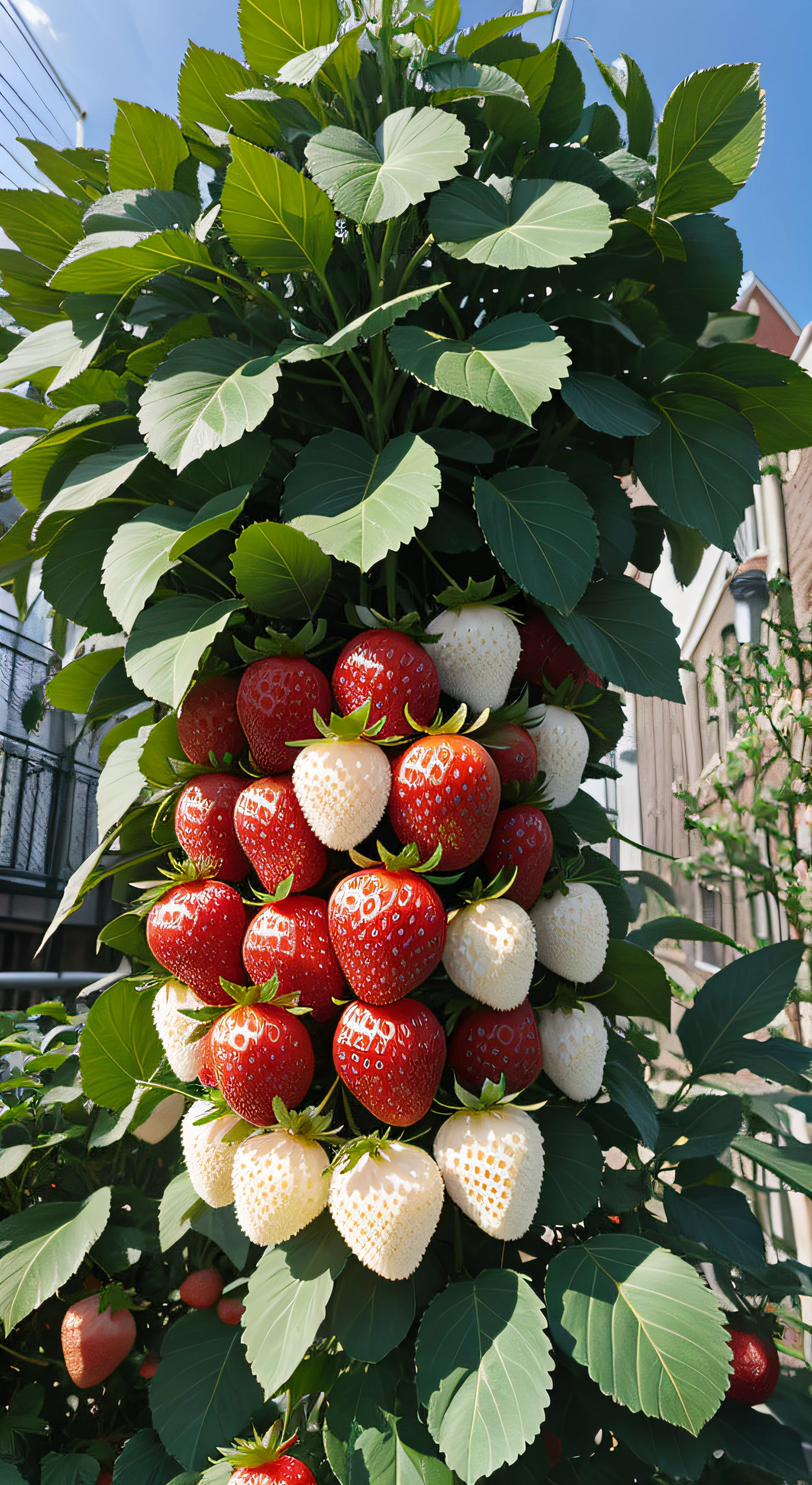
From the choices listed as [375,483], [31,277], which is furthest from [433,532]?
[31,277]

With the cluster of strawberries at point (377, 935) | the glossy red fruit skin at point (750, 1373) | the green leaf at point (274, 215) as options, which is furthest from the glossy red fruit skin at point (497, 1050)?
the green leaf at point (274, 215)

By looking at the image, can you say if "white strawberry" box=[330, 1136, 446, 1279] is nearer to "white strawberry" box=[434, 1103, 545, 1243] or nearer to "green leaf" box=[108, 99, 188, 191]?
"white strawberry" box=[434, 1103, 545, 1243]

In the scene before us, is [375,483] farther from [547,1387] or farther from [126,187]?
[547,1387]

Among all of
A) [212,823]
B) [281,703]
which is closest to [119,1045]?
[212,823]

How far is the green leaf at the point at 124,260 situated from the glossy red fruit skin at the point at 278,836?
0.38 m

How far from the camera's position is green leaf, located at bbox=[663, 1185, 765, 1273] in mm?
702

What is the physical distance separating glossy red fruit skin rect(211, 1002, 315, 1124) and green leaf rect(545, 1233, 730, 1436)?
0.21m

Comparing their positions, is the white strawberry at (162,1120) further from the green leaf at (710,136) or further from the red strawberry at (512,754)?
the green leaf at (710,136)

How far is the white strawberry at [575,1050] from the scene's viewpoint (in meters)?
0.57

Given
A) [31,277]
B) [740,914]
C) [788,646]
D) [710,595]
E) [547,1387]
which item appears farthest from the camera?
[710,595]

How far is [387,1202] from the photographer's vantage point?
476 millimetres

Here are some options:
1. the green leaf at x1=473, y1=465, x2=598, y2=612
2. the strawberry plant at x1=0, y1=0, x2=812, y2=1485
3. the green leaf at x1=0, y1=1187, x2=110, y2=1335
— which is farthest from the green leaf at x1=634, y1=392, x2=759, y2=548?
the green leaf at x1=0, y1=1187, x2=110, y2=1335

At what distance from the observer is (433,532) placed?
63cm

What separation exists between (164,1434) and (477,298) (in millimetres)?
883
